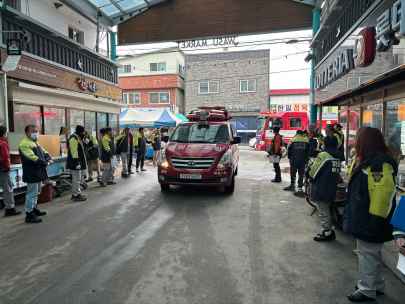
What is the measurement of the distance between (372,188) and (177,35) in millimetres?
13585

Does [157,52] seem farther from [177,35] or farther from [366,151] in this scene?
[366,151]

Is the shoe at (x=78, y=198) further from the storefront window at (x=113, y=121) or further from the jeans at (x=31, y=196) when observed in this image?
the storefront window at (x=113, y=121)

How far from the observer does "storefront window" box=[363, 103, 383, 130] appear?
689 cm

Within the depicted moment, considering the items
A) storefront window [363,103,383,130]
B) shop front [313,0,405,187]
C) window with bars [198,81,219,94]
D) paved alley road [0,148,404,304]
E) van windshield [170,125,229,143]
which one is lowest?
paved alley road [0,148,404,304]

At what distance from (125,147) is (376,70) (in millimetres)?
8421

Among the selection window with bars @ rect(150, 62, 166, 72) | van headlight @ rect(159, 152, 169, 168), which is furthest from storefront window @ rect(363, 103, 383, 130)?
window with bars @ rect(150, 62, 166, 72)

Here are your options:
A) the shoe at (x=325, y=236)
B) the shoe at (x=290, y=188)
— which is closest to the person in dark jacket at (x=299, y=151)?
the shoe at (x=290, y=188)

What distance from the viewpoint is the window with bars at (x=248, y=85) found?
29.6 meters

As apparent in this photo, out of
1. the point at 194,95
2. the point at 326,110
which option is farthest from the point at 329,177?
the point at 194,95

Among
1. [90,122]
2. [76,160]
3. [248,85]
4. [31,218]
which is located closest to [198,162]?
[76,160]

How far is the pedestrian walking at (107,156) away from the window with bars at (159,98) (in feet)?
71.8

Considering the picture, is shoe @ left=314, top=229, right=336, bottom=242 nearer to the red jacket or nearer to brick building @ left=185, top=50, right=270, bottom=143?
the red jacket

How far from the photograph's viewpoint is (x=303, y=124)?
18.4 m

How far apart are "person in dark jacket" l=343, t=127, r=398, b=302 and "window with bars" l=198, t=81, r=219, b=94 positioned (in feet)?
92.4
